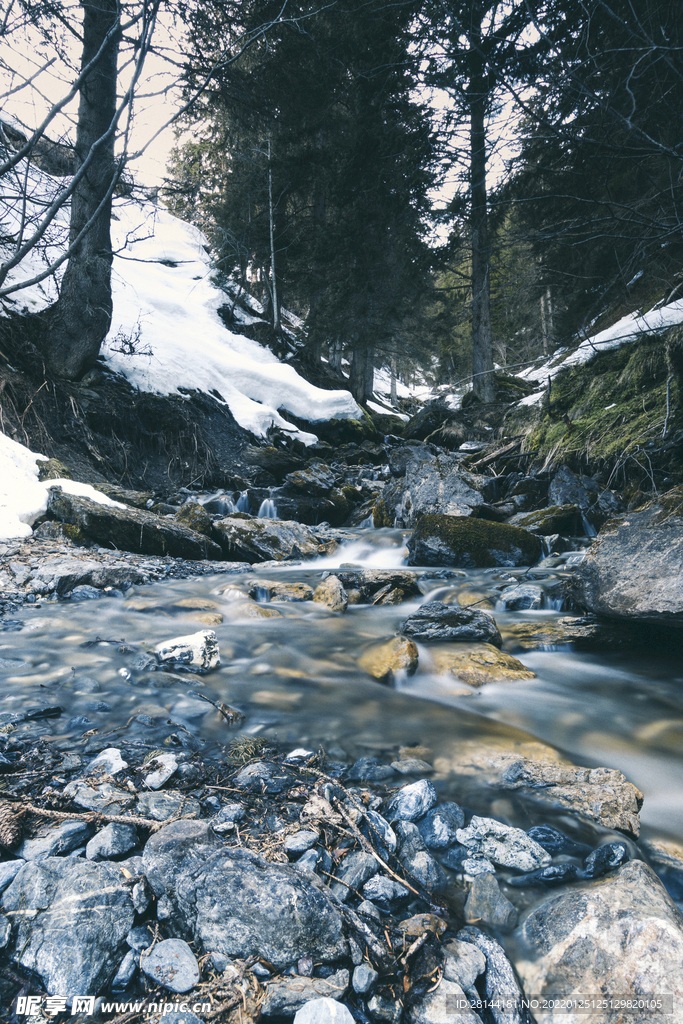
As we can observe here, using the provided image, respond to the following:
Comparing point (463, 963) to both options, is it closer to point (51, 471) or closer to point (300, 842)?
point (300, 842)

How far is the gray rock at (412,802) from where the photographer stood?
1.61 metres

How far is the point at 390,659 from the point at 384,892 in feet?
6.02

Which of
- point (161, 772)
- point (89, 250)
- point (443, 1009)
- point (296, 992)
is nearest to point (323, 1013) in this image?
point (296, 992)

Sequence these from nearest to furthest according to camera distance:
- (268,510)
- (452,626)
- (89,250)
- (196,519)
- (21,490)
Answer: (452,626) < (21,490) < (196,519) < (89,250) < (268,510)

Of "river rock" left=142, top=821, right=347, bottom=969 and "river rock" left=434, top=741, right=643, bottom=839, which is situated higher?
"river rock" left=142, top=821, right=347, bottom=969

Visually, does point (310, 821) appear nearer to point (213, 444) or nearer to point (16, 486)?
point (16, 486)

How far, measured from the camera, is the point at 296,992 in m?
0.97

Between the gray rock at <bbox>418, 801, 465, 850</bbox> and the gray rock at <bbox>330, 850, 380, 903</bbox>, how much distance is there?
27cm

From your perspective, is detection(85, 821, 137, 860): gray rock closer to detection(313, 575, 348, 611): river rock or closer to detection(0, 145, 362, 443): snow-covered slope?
detection(313, 575, 348, 611): river rock

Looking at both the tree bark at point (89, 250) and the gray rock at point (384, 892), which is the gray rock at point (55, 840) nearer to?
the gray rock at point (384, 892)

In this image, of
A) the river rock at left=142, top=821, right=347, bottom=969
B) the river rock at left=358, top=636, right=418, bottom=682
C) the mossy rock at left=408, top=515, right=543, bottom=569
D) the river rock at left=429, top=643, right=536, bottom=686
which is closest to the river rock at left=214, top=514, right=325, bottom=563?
the mossy rock at left=408, top=515, right=543, bottom=569

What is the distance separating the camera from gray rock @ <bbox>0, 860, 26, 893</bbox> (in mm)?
1154

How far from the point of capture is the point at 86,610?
384 cm

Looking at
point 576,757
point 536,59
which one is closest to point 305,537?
point 576,757
